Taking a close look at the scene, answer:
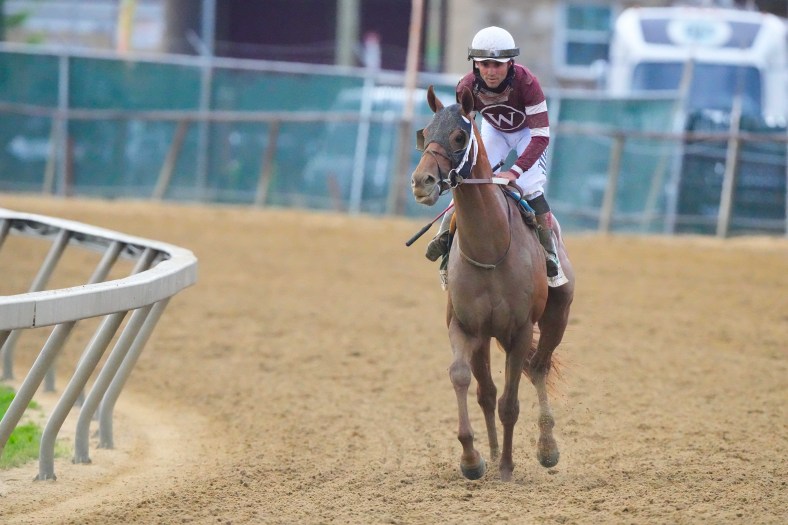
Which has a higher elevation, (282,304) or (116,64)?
(116,64)

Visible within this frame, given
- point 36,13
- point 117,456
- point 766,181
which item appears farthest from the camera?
point 36,13

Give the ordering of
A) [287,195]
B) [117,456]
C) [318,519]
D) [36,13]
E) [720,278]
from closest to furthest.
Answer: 1. [318,519]
2. [117,456]
3. [720,278]
4. [287,195]
5. [36,13]

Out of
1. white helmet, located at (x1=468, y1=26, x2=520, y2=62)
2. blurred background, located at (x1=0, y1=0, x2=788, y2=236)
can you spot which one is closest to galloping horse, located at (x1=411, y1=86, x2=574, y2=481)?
white helmet, located at (x1=468, y1=26, x2=520, y2=62)

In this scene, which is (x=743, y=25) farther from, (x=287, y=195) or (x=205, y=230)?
(x=205, y=230)

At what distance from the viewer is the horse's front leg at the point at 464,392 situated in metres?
5.86

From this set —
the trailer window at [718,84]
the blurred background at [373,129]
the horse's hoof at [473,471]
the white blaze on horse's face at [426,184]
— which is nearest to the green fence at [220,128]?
the blurred background at [373,129]

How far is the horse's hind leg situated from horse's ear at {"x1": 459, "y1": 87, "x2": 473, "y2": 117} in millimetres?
1311

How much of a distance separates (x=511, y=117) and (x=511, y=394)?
153 centimetres

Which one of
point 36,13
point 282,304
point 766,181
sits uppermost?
point 36,13

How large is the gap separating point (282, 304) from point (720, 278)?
5190 millimetres

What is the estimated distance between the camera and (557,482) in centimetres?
603

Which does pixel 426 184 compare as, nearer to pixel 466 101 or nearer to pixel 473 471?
pixel 466 101

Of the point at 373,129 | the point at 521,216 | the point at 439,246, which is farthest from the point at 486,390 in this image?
the point at 373,129

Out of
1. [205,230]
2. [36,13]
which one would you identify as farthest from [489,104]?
[36,13]
